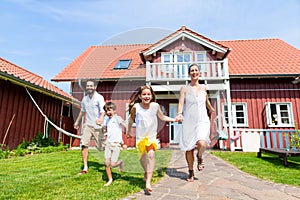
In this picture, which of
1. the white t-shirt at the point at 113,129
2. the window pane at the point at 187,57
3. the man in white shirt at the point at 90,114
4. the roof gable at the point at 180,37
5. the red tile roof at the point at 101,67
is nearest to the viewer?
the white t-shirt at the point at 113,129

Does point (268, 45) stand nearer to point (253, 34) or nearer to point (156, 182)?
point (253, 34)

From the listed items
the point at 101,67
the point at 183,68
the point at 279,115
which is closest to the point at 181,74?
the point at 183,68

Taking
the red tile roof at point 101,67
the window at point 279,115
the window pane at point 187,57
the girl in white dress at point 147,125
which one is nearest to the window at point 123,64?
the red tile roof at point 101,67

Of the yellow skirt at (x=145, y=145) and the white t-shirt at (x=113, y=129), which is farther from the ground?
the white t-shirt at (x=113, y=129)

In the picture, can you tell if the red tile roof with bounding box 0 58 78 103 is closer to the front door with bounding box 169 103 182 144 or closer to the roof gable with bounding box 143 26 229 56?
the roof gable with bounding box 143 26 229 56

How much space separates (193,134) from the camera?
252cm

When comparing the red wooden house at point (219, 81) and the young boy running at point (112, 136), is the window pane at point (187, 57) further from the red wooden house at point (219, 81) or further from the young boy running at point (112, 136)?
the young boy running at point (112, 136)

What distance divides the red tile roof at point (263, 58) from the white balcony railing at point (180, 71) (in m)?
0.99

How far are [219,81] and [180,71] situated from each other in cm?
172

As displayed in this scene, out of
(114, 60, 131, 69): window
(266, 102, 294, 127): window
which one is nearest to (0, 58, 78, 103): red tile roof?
(114, 60, 131, 69): window

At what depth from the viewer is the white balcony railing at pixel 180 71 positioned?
8125 mm

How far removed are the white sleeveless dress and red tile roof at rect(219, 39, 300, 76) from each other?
709 cm

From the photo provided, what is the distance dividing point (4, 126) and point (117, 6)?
4.75 m

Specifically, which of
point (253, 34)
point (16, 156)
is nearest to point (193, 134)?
point (16, 156)
